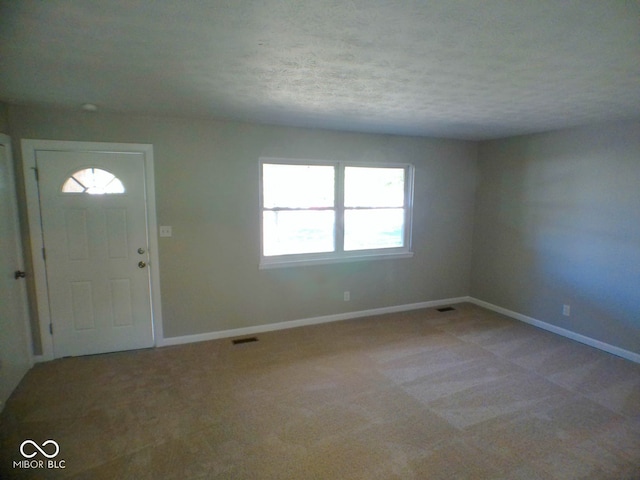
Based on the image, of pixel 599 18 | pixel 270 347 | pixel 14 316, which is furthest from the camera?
pixel 270 347

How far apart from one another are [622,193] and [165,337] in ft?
16.7

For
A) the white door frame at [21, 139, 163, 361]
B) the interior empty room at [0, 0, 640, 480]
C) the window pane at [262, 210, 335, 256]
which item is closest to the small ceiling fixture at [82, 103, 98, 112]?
the interior empty room at [0, 0, 640, 480]

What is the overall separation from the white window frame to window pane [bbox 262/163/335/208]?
0.07 meters

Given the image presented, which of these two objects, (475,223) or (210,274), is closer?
(210,274)

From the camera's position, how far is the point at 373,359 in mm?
3438

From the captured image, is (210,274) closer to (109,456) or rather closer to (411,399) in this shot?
(109,456)

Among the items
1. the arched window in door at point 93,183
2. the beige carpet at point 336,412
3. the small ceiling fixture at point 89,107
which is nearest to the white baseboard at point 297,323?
the beige carpet at point 336,412

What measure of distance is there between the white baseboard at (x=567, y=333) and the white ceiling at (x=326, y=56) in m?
2.39

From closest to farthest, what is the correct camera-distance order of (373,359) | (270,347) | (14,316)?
(14,316) → (373,359) → (270,347)

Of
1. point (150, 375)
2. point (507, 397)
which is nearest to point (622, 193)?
point (507, 397)

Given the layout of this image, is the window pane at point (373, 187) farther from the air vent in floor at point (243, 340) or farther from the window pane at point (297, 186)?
the air vent in floor at point (243, 340)

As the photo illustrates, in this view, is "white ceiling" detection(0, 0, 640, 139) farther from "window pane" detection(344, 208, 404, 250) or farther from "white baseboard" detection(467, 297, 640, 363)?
"white baseboard" detection(467, 297, 640, 363)

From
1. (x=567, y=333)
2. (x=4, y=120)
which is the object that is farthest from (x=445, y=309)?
(x=4, y=120)

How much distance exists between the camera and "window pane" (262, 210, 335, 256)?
13.4 ft
